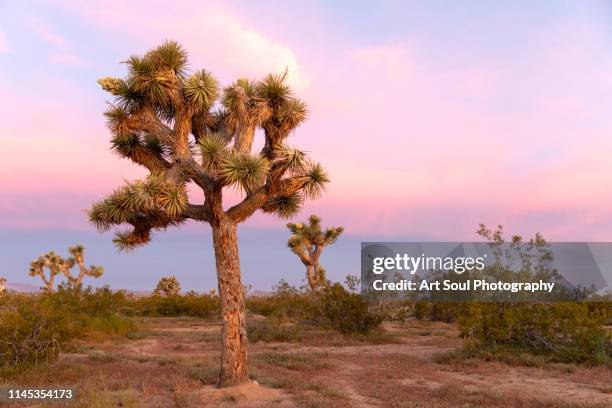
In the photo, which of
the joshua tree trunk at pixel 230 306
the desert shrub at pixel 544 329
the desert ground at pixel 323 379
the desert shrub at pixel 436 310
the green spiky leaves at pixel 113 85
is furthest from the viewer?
the desert shrub at pixel 436 310

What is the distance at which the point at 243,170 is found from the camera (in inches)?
418

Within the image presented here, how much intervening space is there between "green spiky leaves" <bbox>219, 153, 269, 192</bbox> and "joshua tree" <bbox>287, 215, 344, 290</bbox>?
2286 cm

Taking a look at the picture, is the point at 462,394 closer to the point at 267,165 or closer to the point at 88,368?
the point at 267,165

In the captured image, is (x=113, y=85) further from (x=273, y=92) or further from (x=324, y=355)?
(x=324, y=355)

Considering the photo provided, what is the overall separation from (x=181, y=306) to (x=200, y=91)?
28.3 m

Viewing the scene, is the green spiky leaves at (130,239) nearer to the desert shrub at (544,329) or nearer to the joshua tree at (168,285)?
the desert shrub at (544,329)

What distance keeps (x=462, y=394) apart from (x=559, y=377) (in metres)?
4.10

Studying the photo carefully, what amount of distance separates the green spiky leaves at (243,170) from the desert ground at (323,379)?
4.18m

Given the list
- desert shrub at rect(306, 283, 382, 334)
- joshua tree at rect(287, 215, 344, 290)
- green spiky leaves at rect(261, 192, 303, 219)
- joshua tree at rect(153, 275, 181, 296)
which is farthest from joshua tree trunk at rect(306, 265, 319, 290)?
joshua tree at rect(153, 275, 181, 296)

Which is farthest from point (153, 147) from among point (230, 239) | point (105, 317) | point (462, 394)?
point (105, 317)

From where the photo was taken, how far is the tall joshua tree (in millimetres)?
10914

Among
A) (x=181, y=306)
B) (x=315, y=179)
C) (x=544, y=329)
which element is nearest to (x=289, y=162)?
(x=315, y=179)

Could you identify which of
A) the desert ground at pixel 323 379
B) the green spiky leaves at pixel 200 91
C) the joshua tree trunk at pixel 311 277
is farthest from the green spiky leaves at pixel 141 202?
the joshua tree trunk at pixel 311 277

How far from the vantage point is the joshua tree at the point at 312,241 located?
110 feet
